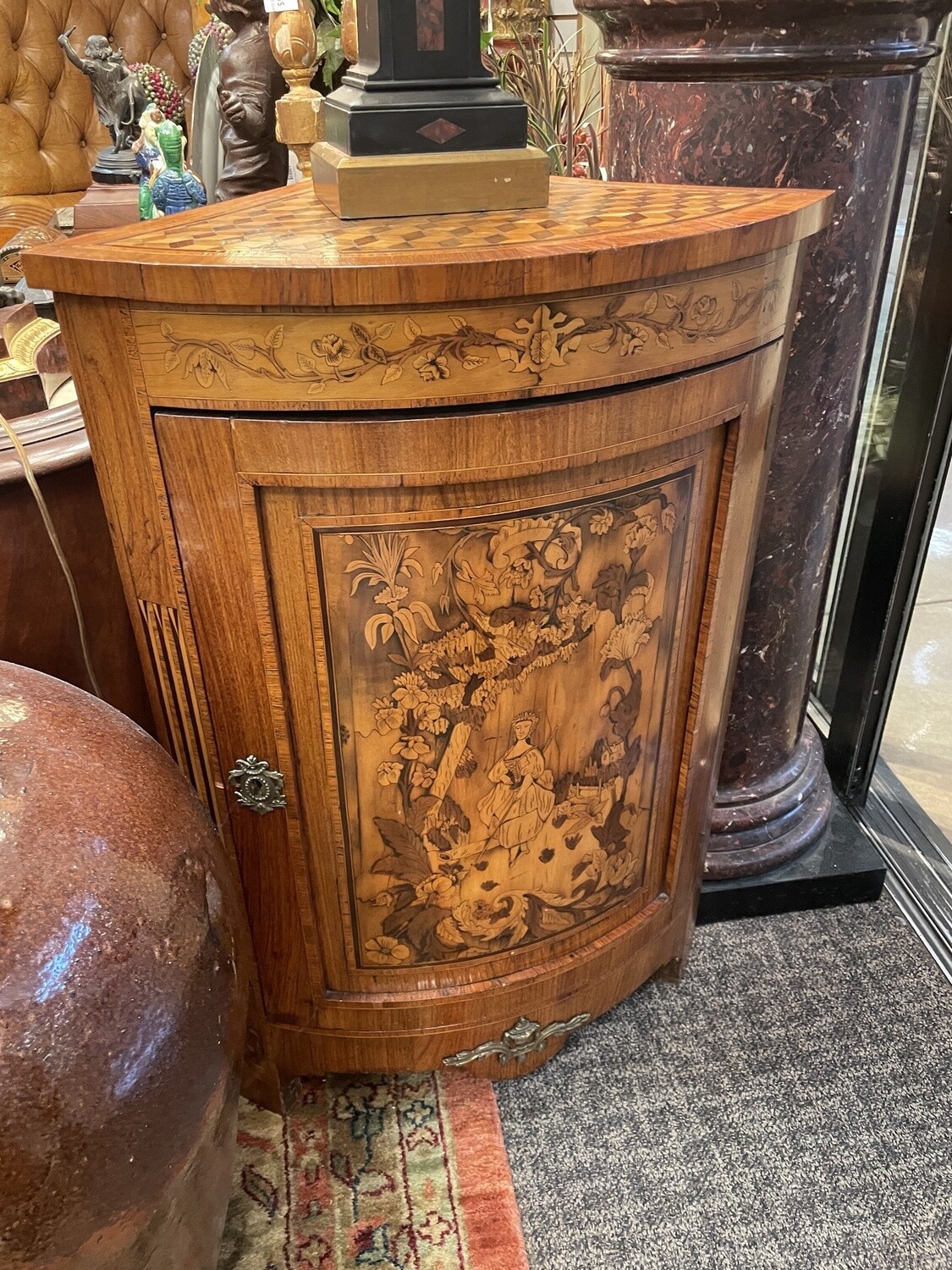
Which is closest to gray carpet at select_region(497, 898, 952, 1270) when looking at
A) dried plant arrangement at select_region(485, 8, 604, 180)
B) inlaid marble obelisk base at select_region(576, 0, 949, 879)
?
inlaid marble obelisk base at select_region(576, 0, 949, 879)

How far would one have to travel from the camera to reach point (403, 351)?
649 millimetres

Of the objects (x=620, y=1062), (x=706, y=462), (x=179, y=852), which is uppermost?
(x=706, y=462)

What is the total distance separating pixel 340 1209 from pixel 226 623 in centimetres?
67

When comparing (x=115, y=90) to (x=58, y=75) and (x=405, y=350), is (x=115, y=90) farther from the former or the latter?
(x=405, y=350)

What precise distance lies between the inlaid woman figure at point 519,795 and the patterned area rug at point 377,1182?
389mm

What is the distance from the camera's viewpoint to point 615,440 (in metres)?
0.74

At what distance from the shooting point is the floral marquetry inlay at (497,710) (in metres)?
0.76

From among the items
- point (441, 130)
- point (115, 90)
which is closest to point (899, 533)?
point (441, 130)

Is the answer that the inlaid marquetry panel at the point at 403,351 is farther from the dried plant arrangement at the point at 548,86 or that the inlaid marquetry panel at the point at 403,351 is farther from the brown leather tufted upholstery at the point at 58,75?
the brown leather tufted upholstery at the point at 58,75

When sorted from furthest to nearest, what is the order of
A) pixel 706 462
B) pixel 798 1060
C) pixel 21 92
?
pixel 21 92
pixel 798 1060
pixel 706 462

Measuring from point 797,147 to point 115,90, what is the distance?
218 cm

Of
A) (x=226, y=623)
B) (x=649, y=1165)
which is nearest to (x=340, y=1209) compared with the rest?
(x=649, y=1165)

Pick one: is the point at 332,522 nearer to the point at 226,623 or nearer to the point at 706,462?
the point at 226,623

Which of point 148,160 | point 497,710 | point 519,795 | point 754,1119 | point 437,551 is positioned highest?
point 148,160
